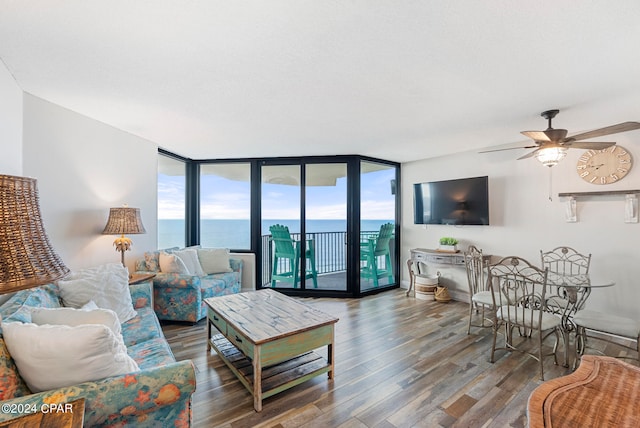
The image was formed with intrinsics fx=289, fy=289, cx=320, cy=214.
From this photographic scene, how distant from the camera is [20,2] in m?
1.39

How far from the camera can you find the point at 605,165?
10.5 ft

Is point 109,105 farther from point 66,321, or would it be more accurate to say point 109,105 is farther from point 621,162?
point 621,162

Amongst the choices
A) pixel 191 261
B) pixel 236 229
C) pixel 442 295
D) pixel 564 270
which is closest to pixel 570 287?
pixel 564 270

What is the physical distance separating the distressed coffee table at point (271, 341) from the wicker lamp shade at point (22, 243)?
1326mm

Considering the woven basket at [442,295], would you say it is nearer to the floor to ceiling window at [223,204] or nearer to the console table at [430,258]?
the console table at [430,258]

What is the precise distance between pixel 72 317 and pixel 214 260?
2660 millimetres

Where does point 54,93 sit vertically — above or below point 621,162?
above

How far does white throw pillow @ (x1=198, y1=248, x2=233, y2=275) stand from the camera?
432 cm

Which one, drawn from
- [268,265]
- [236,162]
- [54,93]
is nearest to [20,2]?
[54,93]

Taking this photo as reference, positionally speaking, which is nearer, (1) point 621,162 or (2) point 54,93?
(2) point 54,93

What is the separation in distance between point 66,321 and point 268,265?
358 centimetres

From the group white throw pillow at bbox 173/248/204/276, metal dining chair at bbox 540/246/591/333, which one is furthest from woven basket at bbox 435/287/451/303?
white throw pillow at bbox 173/248/204/276

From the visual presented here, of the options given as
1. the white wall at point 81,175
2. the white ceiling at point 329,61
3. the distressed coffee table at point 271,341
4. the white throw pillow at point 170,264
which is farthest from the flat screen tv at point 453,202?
the white wall at point 81,175

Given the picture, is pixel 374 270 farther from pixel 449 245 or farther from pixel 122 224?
pixel 122 224
